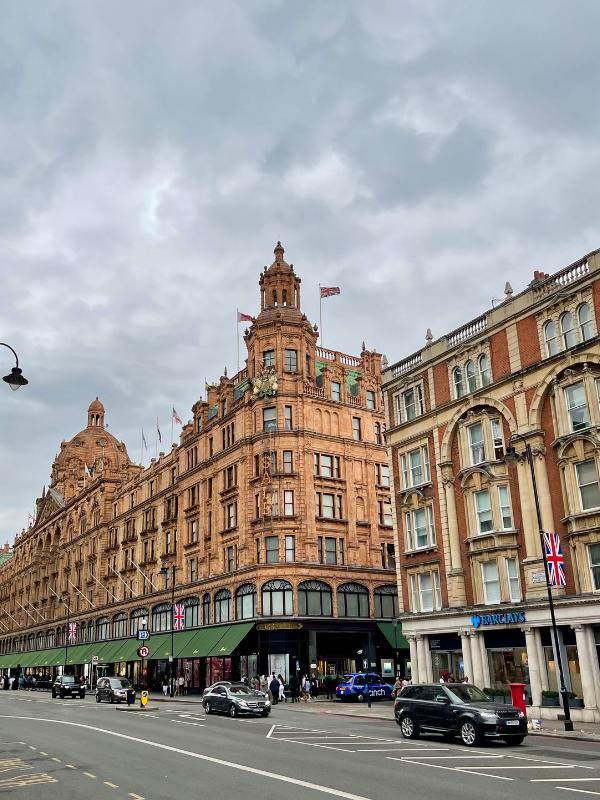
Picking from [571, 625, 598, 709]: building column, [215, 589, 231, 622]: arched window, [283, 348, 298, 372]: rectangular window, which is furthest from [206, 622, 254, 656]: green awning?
[571, 625, 598, 709]: building column

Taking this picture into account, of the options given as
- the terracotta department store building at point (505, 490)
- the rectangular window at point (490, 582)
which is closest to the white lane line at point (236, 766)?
the terracotta department store building at point (505, 490)

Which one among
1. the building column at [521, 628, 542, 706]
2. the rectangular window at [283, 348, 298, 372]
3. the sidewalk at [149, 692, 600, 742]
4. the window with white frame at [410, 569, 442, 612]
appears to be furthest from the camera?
the rectangular window at [283, 348, 298, 372]

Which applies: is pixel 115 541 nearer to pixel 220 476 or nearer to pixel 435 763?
pixel 220 476

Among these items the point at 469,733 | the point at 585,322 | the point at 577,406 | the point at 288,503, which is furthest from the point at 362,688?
the point at 585,322

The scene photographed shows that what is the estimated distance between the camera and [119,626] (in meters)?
83.9

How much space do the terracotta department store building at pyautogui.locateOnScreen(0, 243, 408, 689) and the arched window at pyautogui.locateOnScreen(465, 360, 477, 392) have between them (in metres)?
22.2

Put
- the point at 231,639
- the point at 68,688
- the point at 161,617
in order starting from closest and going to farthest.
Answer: the point at 231,639, the point at 68,688, the point at 161,617

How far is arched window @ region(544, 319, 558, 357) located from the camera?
34750 mm

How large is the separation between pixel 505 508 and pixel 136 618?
174 ft

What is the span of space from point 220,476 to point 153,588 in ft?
57.8

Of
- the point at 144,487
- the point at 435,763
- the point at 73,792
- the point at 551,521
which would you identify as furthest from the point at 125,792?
the point at 144,487

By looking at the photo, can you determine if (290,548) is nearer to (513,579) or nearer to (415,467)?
(415,467)

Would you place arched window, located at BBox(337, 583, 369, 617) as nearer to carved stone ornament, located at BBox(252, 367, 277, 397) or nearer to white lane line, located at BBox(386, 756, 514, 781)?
carved stone ornament, located at BBox(252, 367, 277, 397)

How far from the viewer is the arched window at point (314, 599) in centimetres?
5678
